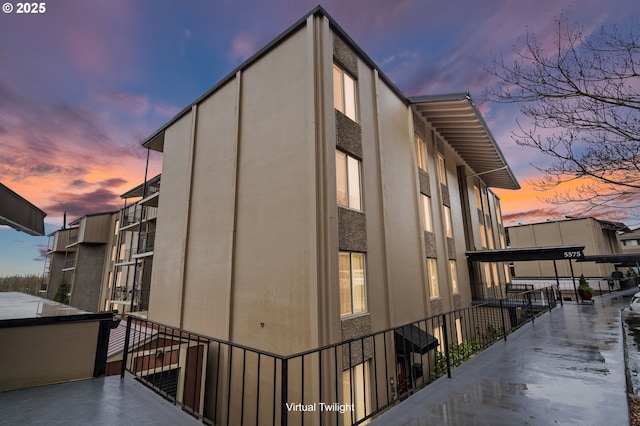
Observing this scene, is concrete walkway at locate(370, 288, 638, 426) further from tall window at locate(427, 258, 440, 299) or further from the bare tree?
tall window at locate(427, 258, 440, 299)

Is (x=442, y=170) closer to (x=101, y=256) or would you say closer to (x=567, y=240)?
(x=567, y=240)

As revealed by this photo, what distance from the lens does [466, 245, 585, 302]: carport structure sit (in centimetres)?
1385

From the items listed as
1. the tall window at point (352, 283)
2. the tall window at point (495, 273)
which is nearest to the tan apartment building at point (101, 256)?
the tall window at point (352, 283)

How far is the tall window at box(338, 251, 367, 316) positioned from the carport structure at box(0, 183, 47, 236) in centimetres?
645

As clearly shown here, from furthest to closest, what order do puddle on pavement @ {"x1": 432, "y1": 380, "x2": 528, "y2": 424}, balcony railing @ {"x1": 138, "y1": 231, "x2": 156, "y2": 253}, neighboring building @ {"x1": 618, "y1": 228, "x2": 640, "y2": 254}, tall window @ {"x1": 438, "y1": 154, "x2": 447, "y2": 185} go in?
neighboring building @ {"x1": 618, "y1": 228, "x2": 640, "y2": 254} < balcony railing @ {"x1": 138, "y1": 231, "x2": 156, "y2": 253} < tall window @ {"x1": 438, "y1": 154, "x2": 447, "y2": 185} < puddle on pavement @ {"x1": 432, "y1": 380, "x2": 528, "y2": 424}

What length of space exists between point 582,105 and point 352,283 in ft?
20.1

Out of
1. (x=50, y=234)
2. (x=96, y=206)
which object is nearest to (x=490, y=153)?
(x=96, y=206)

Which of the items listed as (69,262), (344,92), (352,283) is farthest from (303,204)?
(69,262)

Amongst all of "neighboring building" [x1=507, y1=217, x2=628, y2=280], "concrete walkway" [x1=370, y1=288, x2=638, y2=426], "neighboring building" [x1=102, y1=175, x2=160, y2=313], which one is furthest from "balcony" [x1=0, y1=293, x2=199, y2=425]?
"neighboring building" [x1=507, y1=217, x2=628, y2=280]

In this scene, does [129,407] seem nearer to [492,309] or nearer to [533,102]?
[533,102]

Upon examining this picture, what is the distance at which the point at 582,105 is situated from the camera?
488 centimetres

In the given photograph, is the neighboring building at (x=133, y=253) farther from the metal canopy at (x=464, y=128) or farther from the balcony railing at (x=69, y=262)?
the metal canopy at (x=464, y=128)

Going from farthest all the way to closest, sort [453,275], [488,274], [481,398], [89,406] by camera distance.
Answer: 1. [488,274]
2. [453,275]
3. [481,398]
4. [89,406]

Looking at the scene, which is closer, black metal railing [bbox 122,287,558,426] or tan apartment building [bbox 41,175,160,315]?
black metal railing [bbox 122,287,558,426]
